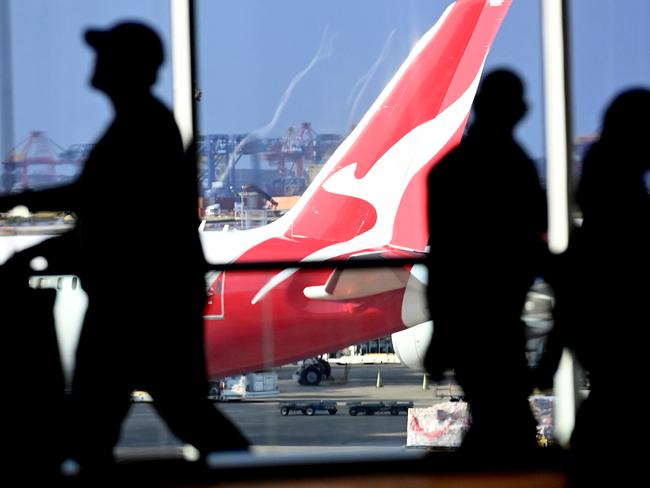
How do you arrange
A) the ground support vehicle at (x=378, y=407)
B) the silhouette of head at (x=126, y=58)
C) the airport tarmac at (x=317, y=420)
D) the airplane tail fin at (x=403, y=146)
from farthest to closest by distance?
1. the airplane tail fin at (x=403, y=146)
2. the ground support vehicle at (x=378, y=407)
3. the airport tarmac at (x=317, y=420)
4. the silhouette of head at (x=126, y=58)

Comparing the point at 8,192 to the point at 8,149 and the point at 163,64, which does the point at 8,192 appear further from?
the point at 163,64

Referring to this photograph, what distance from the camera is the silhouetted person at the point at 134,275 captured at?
1988mm

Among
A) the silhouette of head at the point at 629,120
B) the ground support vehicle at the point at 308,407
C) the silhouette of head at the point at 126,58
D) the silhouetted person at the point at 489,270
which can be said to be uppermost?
the silhouette of head at the point at 126,58

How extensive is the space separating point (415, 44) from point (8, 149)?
50.4 inches

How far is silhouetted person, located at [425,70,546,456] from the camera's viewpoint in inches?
84.7

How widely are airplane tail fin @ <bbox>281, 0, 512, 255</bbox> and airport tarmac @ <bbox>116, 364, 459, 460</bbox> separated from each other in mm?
363

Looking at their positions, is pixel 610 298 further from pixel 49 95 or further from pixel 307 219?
pixel 49 95

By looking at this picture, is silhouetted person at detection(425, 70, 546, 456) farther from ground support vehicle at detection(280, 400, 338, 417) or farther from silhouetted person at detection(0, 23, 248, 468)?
silhouetted person at detection(0, 23, 248, 468)

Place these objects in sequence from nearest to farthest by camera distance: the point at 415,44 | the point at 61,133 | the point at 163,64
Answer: the point at 163,64 → the point at 61,133 → the point at 415,44

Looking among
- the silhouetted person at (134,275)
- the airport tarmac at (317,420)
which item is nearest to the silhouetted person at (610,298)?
the airport tarmac at (317,420)

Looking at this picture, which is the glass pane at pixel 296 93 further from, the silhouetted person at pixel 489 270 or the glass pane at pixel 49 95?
the glass pane at pixel 49 95

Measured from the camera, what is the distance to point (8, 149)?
205 cm

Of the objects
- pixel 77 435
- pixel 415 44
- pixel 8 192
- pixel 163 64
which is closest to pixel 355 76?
pixel 415 44

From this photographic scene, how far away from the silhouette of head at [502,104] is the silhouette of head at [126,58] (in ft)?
2.65
